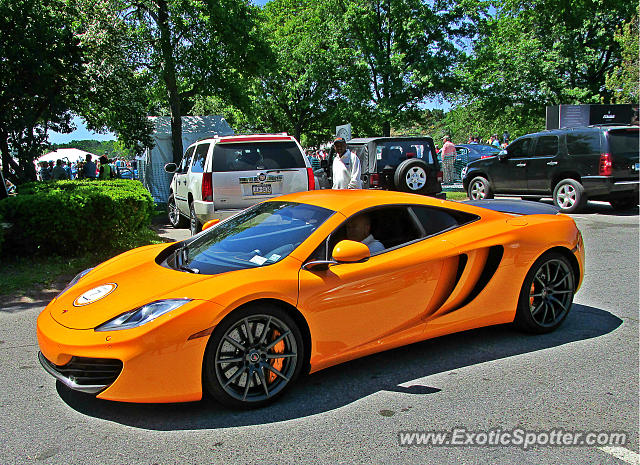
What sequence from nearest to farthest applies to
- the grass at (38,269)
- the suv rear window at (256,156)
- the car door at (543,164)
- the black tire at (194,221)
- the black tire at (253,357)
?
the black tire at (253,357) < the grass at (38,269) < the suv rear window at (256,156) < the black tire at (194,221) < the car door at (543,164)

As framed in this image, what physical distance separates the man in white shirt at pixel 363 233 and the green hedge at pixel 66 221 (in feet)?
16.5

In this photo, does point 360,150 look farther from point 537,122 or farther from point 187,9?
point 537,122

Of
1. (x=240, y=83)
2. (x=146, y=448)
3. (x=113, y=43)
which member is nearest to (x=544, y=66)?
(x=240, y=83)

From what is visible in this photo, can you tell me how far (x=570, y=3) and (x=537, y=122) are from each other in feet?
21.2

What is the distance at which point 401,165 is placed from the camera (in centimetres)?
1220

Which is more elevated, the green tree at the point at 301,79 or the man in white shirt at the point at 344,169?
the green tree at the point at 301,79

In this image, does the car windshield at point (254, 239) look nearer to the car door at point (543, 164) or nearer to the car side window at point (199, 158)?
the car side window at point (199, 158)

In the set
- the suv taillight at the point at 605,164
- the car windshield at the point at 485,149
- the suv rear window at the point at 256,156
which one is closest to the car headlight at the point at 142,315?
the suv rear window at the point at 256,156

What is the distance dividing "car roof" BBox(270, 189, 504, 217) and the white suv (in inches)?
172

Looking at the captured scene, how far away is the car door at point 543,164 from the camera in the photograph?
13102mm

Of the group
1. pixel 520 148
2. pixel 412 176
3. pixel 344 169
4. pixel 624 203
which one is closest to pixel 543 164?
pixel 520 148

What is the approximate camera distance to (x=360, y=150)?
1305cm

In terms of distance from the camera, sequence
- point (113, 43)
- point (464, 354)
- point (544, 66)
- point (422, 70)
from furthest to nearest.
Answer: point (544, 66) → point (422, 70) → point (113, 43) → point (464, 354)

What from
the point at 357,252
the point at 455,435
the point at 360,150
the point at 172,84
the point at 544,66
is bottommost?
the point at 455,435
